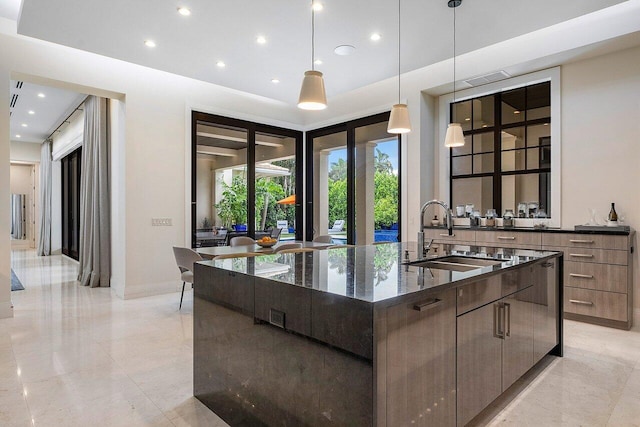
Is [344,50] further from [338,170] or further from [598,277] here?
[598,277]

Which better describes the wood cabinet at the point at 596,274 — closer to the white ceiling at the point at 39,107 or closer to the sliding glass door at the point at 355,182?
the sliding glass door at the point at 355,182

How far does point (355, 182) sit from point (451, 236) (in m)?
2.45

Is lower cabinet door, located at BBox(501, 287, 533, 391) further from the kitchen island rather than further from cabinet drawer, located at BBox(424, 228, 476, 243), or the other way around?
cabinet drawer, located at BBox(424, 228, 476, 243)

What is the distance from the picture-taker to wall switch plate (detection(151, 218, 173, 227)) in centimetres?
529

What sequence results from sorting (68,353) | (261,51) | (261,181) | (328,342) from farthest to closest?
(261,181) → (261,51) → (68,353) → (328,342)

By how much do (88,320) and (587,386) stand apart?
454cm

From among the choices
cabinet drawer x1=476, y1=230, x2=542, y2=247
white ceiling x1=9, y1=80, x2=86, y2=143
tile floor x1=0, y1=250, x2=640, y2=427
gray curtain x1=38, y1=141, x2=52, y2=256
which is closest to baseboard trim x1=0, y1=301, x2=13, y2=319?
tile floor x1=0, y1=250, x2=640, y2=427

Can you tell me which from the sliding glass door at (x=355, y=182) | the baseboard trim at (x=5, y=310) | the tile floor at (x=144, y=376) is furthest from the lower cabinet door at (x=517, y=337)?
the baseboard trim at (x=5, y=310)

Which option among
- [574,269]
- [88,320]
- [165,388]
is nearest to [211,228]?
[88,320]

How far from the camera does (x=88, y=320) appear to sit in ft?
13.2

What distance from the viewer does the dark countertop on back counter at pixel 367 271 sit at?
4.96 feet

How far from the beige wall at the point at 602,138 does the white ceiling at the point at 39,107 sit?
285 inches

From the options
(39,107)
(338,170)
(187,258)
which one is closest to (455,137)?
(187,258)

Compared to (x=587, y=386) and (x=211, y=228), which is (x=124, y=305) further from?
(x=587, y=386)
